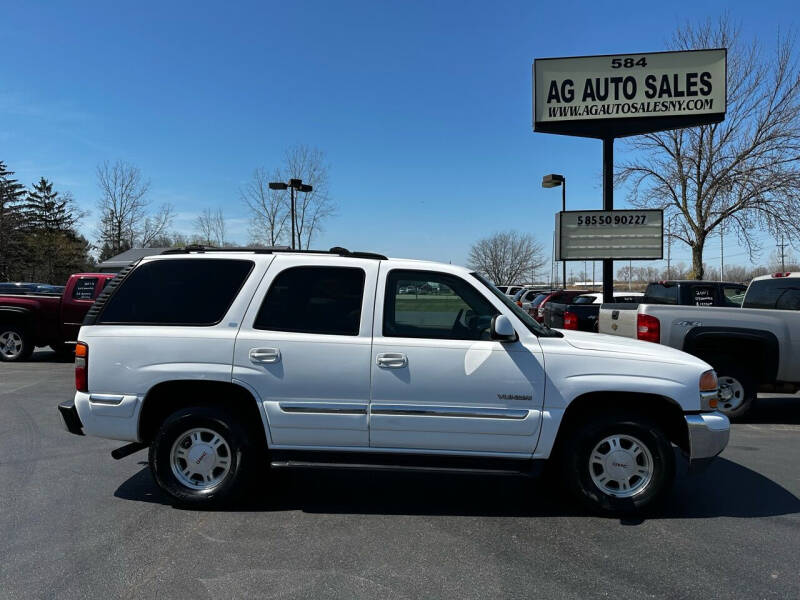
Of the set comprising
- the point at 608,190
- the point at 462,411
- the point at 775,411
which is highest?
the point at 608,190

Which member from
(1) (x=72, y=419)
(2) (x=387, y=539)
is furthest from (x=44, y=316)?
(2) (x=387, y=539)

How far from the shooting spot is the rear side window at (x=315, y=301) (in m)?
4.17

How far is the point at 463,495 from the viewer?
4598mm

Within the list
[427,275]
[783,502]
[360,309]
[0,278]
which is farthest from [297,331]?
[0,278]

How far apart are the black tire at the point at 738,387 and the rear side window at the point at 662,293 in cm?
251

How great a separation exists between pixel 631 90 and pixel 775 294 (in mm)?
6460

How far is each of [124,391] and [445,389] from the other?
2418mm

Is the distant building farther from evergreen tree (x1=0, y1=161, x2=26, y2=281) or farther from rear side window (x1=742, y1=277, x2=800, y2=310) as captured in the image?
evergreen tree (x1=0, y1=161, x2=26, y2=281)

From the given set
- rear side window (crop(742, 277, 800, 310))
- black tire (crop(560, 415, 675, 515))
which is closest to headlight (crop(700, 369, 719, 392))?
black tire (crop(560, 415, 675, 515))

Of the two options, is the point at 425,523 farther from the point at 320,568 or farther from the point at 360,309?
the point at 360,309

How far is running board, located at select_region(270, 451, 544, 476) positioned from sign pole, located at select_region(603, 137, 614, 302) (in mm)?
9612

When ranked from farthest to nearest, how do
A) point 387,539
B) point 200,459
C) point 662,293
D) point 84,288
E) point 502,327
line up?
point 84,288, point 662,293, point 200,459, point 502,327, point 387,539

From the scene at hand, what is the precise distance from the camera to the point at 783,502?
4426 millimetres

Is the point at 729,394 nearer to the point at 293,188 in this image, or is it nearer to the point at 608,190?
the point at 608,190
